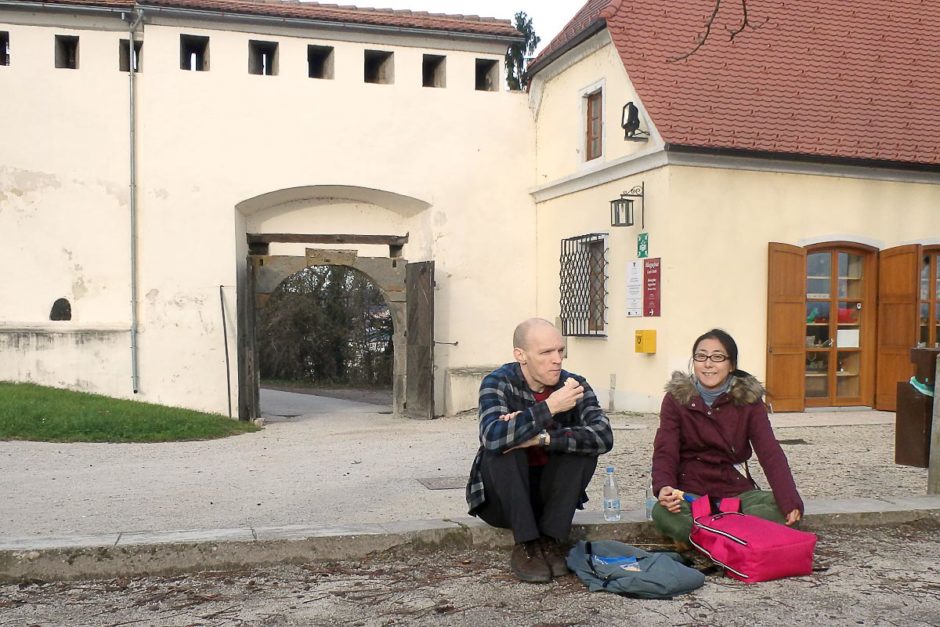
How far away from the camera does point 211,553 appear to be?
4988 millimetres

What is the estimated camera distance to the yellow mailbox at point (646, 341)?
45.6 feet

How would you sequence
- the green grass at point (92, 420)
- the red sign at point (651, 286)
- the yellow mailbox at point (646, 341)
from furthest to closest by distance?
Answer: the yellow mailbox at point (646, 341) < the red sign at point (651, 286) < the green grass at point (92, 420)

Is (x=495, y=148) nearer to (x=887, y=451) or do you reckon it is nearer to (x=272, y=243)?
(x=272, y=243)

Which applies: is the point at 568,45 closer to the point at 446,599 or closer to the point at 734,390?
the point at 734,390

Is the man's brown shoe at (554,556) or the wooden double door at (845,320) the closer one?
the man's brown shoe at (554,556)

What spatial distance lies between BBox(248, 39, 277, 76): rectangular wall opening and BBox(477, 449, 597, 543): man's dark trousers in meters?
13.0

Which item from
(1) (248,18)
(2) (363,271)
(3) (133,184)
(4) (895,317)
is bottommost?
(4) (895,317)

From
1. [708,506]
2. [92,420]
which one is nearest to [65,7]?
[92,420]

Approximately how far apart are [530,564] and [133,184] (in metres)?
12.8

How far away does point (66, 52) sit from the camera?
16375 millimetres

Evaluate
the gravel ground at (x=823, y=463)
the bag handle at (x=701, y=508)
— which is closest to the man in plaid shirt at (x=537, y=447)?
the bag handle at (x=701, y=508)

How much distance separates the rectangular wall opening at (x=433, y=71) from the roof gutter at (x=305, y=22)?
1.48 feet

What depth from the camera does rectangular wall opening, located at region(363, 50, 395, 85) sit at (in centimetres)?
1708

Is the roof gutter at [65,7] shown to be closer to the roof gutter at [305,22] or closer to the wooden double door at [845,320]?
the roof gutter at [305,22]
